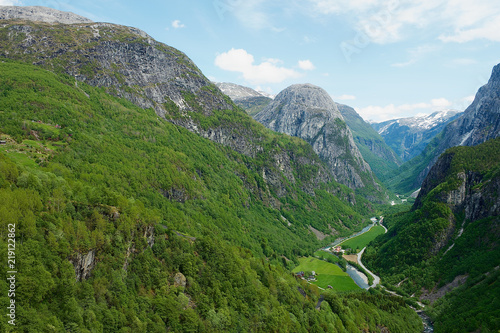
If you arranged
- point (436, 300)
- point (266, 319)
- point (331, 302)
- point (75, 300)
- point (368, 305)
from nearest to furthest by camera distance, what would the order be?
point (75, 300)
point (266, 319)
point (331, 302)
point (368, 305)
point (436, 300)

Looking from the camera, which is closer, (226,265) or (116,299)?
(116,299)

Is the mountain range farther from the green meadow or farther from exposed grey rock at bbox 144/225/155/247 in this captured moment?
the green meadow

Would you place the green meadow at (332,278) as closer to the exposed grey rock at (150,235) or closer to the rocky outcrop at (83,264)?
the exposed grey rock at (150,235)

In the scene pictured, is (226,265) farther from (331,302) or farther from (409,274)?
(409,274)

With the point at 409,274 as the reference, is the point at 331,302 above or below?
above

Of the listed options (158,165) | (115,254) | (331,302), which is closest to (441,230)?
(331,302)

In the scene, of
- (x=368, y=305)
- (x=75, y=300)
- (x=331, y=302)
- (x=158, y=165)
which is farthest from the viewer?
(x=158, y=165)

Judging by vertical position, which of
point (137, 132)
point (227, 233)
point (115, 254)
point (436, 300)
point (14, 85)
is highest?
point (14, 85)

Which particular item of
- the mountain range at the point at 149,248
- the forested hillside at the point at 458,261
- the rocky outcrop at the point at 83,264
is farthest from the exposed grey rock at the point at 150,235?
the forested hillside at the point at 458,261
